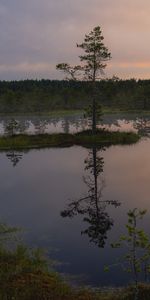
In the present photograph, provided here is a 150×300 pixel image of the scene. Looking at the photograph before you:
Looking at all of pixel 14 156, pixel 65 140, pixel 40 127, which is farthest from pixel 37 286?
pixel 40 127

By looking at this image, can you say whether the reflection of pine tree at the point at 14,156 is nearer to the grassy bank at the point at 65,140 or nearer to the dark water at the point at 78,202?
the dark water at the point at 78,202

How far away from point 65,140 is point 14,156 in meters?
11.0

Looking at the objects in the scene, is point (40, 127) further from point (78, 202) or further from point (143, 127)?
point (78, 202)

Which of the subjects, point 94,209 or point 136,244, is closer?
point 136,244

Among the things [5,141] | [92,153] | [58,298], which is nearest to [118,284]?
[58,298]

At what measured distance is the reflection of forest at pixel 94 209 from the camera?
57.3ft

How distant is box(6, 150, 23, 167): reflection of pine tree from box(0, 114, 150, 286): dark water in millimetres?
95

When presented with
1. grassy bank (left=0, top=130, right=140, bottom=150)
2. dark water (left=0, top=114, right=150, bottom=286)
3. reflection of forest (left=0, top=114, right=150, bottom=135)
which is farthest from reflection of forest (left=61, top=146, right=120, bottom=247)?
reflection of forest (left=0, top=114, right=150, bottom=135)

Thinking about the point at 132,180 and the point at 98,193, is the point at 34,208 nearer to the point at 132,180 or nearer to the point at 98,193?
the point at 98,193

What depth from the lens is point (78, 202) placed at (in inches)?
885

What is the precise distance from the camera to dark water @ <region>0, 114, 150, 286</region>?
1505 cm

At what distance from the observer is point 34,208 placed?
21891 mm

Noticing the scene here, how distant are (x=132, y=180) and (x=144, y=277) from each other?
14266mm

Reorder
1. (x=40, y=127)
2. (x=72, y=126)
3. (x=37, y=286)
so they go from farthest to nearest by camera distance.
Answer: (x=72, y=126), (x=40, y=127), (x=37, y=286)
